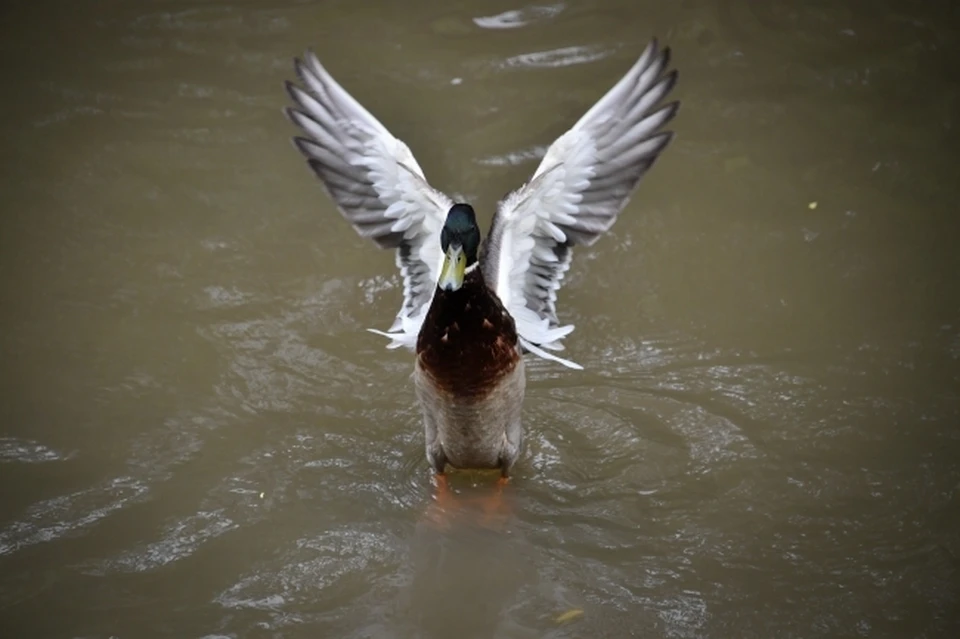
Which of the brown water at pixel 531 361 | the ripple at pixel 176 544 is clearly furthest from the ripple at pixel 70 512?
the ripple at pixel 176 544

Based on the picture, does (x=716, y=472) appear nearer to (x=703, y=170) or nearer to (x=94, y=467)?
(x=703, y=170)

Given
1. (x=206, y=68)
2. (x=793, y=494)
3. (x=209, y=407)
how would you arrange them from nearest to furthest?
(x=793, y=494) < (x=209, y=407) < (x=206, y=68)

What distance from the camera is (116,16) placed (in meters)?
6.88

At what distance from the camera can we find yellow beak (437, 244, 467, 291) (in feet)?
12.5

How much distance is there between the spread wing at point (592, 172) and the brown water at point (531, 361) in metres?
0.88

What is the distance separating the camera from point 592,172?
418 centimetres

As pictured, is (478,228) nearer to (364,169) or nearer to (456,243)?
(456,243)

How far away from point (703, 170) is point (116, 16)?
3779mm

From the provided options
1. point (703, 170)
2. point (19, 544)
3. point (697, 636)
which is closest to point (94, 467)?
point (19, 544)

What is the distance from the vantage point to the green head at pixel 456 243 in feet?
12.6

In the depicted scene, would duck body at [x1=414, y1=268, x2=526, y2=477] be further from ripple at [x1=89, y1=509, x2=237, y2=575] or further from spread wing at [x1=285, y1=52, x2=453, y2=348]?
ripple at [x1=89, y1=509, x2=237, y2=575]

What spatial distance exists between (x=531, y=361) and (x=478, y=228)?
3.99 ft

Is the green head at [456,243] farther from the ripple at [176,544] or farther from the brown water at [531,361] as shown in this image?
the ripple at [176,544]

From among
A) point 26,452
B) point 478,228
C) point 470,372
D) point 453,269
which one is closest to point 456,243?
point 453,269
